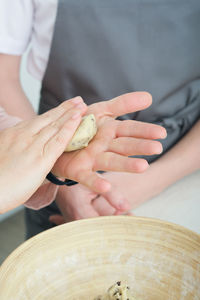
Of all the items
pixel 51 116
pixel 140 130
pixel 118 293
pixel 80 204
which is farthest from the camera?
pixel 80 204

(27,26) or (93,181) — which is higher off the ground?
(27,26)

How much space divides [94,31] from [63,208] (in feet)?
1.58

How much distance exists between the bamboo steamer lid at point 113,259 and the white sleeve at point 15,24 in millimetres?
619

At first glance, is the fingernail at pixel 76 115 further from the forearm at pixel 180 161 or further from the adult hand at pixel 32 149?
the forearm at pixel 180 161

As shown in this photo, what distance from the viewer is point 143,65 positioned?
950mm

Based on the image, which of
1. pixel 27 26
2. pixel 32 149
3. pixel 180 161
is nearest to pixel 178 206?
pixel 180 161

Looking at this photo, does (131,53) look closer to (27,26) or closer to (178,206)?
(27,26)

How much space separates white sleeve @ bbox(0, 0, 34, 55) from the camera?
916 millimetres

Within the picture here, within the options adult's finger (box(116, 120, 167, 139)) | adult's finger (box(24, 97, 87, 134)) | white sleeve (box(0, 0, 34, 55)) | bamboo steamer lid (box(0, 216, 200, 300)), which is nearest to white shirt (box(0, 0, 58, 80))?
white sleeve (box(0, 0, 34, 55))

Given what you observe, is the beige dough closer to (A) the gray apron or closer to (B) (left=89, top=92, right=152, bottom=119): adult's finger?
(B) (left=89, top=92, right=152, bottom=119): adult's finger

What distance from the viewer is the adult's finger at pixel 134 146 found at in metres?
0.59

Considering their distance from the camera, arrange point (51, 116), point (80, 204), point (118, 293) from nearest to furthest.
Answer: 1. point (118, 293)
2. point (51, 116)
3. point (80, 204)

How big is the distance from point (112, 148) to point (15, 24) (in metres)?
0.50

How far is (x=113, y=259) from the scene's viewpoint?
558 millimetres
